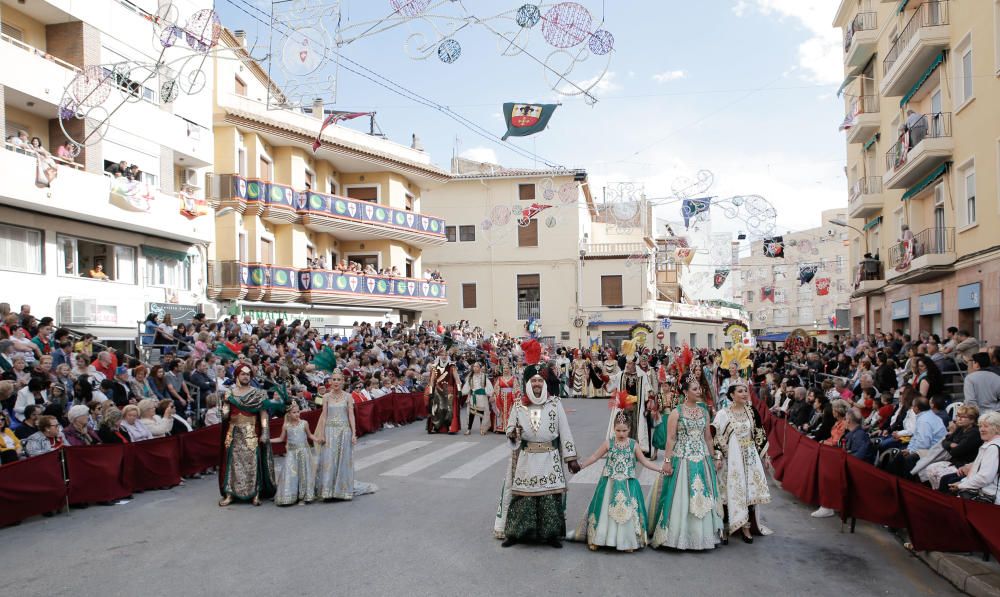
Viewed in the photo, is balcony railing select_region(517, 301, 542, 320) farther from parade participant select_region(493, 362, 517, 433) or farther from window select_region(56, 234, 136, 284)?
parade participant select_region(493, 362, 517, 433)

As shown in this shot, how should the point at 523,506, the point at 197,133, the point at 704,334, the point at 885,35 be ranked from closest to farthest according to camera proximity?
the point at 523,506, the point at 197,133, the point at 885,35, the point at 704,334

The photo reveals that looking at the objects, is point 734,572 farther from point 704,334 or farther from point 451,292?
point 704,334

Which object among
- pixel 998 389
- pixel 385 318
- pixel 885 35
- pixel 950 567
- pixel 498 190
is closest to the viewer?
pixel 950 567

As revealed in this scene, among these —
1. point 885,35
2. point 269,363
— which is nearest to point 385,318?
point 269,363

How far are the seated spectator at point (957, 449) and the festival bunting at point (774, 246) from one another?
72.3 ft

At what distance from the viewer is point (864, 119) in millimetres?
28531

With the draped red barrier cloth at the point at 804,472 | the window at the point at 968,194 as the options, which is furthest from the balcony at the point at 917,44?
the draped red barrier cloth at the point at 804,472

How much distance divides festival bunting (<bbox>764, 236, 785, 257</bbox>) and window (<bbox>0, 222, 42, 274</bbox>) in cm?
2425

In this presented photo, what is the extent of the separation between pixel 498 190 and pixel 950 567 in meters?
40.6

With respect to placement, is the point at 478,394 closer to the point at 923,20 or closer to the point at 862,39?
the point at 923,20

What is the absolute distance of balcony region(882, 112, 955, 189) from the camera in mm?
20047

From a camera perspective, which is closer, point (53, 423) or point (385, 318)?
point (53, 423)

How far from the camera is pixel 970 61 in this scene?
18672mm

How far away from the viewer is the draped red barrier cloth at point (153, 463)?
11234 mm
